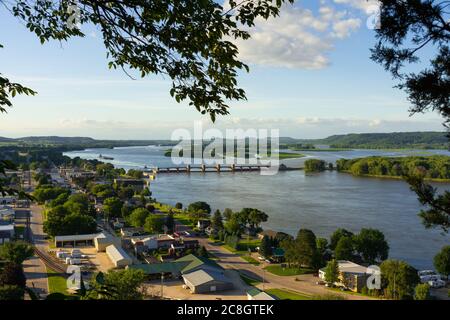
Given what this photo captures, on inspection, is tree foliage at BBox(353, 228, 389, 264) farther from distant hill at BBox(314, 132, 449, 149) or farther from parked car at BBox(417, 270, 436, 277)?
distant hill at BBox(314, 132, 449, 149)

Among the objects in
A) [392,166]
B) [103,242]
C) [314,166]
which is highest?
[392,166]

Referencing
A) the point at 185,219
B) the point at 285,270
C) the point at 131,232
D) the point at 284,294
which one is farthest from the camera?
the point at 185,219

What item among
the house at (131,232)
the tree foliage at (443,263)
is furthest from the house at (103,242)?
the tree foliage at (443,263)

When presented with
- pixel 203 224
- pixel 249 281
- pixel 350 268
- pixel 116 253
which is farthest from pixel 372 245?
pixel 203 224

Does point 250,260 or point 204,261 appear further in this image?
point 250,260

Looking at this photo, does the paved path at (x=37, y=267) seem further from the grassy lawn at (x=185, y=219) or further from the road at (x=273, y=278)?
the grassy lawn at (x=185, y=219)

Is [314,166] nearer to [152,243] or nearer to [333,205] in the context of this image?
[333,205]
